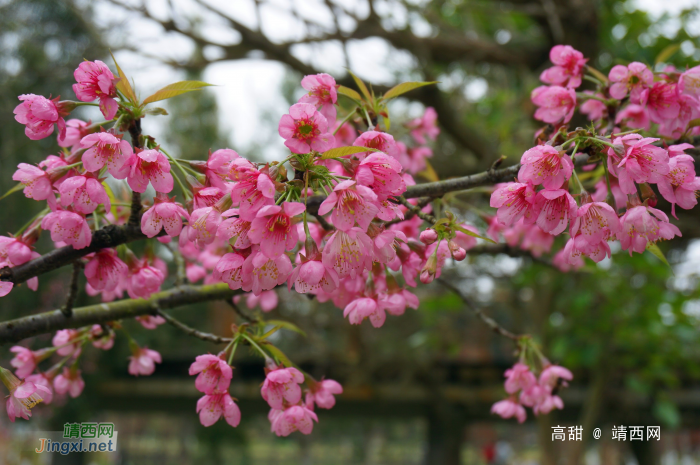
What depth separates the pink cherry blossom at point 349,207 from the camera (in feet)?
1.86

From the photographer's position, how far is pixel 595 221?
2.12 ft

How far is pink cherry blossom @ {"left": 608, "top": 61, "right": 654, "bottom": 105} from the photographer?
2.92 feet

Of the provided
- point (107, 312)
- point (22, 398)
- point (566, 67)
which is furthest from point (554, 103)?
point (22, 398)

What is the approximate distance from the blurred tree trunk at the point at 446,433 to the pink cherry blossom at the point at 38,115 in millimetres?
5322

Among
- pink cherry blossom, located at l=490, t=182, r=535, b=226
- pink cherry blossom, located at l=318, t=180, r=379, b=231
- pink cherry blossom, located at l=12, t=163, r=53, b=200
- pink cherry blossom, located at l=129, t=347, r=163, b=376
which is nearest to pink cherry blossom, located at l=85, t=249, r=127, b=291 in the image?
pink cherry blossom, located at l=12, t=163, r=53, b=200

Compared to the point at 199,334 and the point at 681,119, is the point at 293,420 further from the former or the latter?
the point at 681,119


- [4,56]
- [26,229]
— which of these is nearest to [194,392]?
[4,56]

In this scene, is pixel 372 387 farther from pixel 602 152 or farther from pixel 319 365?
pixel 602 152

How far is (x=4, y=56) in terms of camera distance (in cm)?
387

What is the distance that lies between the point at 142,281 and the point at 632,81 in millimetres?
Answer: 1028

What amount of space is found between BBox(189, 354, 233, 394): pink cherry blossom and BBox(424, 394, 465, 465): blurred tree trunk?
506cm

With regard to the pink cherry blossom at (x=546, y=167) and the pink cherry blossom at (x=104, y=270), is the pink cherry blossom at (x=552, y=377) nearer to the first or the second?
the pink cherry blossom at (x=546, y=167)

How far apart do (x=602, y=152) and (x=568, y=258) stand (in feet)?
0.54

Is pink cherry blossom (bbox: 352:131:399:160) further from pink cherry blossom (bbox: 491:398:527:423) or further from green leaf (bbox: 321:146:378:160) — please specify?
pink cherry blossom (bbox: 491:398:527:423)
